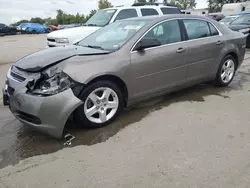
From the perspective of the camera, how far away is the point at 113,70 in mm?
3627

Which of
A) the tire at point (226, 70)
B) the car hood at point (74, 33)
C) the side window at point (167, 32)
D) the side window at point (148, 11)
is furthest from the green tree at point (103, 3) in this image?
the side window at point (167, 32)

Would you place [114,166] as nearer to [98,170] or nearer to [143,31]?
[98,170]

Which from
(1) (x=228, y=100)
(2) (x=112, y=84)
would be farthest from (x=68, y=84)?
(1) (x=228, y=100)

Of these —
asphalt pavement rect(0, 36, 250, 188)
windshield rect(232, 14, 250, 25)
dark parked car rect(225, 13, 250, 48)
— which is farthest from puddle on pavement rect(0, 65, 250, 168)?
windshield rect(232, 14, 250, 25)

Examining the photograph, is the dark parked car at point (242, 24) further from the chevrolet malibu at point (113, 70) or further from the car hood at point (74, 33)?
the car hood at point (74, 33)

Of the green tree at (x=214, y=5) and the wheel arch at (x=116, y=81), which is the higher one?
the green tree at (x=214, y=5)

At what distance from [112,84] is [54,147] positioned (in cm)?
115

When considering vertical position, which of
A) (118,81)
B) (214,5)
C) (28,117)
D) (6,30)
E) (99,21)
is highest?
(214,5)

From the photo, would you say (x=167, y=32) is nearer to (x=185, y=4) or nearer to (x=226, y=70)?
(x=226, y=70)

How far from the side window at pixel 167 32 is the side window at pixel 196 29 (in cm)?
26

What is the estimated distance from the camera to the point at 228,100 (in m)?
4.73

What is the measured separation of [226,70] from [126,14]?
475 centimetres

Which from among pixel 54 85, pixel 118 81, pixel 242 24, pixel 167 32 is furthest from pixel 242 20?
pixel 54 85

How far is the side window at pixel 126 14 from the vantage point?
8.98m
